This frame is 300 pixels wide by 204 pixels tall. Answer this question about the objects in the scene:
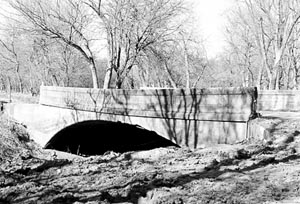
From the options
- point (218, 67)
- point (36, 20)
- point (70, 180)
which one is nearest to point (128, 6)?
point (36, 20)

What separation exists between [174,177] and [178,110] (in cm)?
407

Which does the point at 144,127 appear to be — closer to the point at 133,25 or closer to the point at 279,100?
the point at 133,25

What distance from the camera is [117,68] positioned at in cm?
1248

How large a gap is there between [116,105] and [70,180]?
17.4ft

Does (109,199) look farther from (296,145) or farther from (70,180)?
(296,145)

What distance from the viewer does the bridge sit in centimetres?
644

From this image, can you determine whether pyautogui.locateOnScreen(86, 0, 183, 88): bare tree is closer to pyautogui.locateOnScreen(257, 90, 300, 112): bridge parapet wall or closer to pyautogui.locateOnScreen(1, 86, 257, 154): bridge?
pyautogui.locateOnScreen(1, 86, 257, 154): bridge

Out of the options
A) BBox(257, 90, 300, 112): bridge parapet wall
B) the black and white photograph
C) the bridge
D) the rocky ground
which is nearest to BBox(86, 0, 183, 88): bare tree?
the black and white photograph

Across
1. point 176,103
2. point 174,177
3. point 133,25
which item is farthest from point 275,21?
point 174,177

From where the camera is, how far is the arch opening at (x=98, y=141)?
1370 cm

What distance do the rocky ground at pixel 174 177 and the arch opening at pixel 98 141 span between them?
311 inches

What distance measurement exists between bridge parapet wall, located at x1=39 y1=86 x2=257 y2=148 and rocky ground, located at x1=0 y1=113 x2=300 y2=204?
0.78 meters

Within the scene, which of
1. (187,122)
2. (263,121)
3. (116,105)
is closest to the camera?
(263,121)

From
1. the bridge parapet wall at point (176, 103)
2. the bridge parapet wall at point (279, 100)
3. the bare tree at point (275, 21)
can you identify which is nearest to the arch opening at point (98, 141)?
the bridge parapet wall at point (176, 103)
